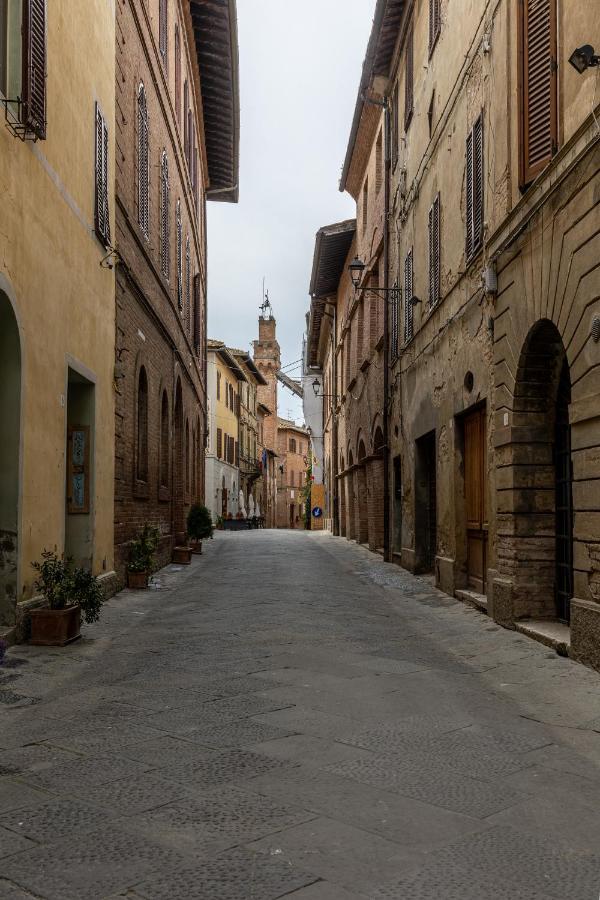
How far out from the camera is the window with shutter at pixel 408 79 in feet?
48.5

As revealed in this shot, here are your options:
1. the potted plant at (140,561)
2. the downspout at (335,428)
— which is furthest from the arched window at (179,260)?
the downspout at (335,428)

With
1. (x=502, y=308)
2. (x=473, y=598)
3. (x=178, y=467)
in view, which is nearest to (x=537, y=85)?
(x=502, y=308)

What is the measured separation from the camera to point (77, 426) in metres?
9.67

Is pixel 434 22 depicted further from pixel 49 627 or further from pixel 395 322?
pixel 49 627

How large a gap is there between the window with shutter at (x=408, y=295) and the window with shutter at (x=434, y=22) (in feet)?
10.6

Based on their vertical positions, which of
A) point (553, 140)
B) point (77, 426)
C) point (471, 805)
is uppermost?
point (553, 140)

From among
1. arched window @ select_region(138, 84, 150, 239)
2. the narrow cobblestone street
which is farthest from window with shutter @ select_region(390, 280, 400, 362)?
the narrow cobblestone street

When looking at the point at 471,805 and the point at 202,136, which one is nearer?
the point at 471,805

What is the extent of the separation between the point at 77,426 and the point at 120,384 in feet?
5.50

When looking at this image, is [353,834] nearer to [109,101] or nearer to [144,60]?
[109,101]

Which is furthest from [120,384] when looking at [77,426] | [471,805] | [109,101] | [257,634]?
[471,805]

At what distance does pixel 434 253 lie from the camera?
489 inches

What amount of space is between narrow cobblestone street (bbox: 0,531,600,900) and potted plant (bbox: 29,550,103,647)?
0.84ft

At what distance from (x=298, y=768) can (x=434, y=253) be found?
379 inches
